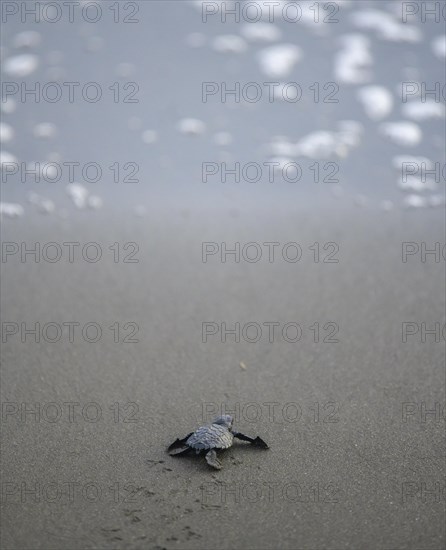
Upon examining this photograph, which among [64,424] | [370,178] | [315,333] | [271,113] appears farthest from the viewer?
[271,113]

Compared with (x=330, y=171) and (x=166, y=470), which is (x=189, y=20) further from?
(x=166, y=470)

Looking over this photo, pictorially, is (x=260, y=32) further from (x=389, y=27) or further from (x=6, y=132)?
(x=6, y=132)

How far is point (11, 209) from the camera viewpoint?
4.54 metres

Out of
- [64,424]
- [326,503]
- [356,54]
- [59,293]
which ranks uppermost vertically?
[356,54]

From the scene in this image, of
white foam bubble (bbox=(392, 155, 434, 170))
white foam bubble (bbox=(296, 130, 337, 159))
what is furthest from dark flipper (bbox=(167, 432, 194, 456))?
white foam bubble (bbox=(392, 155, 434, 170))

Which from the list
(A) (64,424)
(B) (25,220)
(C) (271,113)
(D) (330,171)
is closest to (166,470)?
(A) (64,424)

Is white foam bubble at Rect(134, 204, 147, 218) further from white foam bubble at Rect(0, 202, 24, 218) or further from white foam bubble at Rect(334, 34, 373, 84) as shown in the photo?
white foam bubble at Rect(334, 34, 373, 84)

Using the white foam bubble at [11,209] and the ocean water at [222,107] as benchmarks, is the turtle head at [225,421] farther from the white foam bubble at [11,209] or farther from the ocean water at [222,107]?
the white foam bubble at [11,209]

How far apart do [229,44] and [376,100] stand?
1.53 metres

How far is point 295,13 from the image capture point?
220 inches

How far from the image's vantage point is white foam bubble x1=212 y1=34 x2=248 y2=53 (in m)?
5.52

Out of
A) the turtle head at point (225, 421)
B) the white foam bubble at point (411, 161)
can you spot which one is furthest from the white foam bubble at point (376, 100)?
the turtle head at point (225, 421)

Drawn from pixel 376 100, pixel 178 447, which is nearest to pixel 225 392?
pixel 178 447

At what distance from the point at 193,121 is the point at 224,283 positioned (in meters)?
2.12
